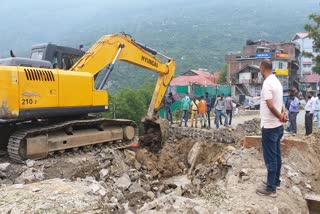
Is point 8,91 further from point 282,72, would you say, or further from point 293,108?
point 282,72

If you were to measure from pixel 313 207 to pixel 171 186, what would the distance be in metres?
3.86

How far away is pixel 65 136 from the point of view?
8758 mm

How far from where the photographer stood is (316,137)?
883cm

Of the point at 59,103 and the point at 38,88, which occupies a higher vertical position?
the point at 38,88

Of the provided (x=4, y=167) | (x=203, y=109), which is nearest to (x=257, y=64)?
(x=203, y=109)

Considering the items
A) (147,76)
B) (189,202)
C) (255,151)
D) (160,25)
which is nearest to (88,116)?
(255,151)

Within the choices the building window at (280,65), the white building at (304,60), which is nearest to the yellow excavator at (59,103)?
the building window at (280,65)

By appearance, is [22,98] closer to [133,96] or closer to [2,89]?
[2,89]

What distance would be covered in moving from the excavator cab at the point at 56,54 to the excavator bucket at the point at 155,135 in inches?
114

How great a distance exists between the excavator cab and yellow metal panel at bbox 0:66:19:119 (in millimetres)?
1864

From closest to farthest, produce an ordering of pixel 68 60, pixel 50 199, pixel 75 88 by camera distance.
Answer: pixel 50 199, pixel 75 88, pixel 68 60

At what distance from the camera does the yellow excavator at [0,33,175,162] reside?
761cm

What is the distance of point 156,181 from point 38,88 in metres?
3.44

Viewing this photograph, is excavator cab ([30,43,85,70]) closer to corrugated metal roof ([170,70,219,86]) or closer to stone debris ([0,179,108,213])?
stone debris ([0,179,108,213])
